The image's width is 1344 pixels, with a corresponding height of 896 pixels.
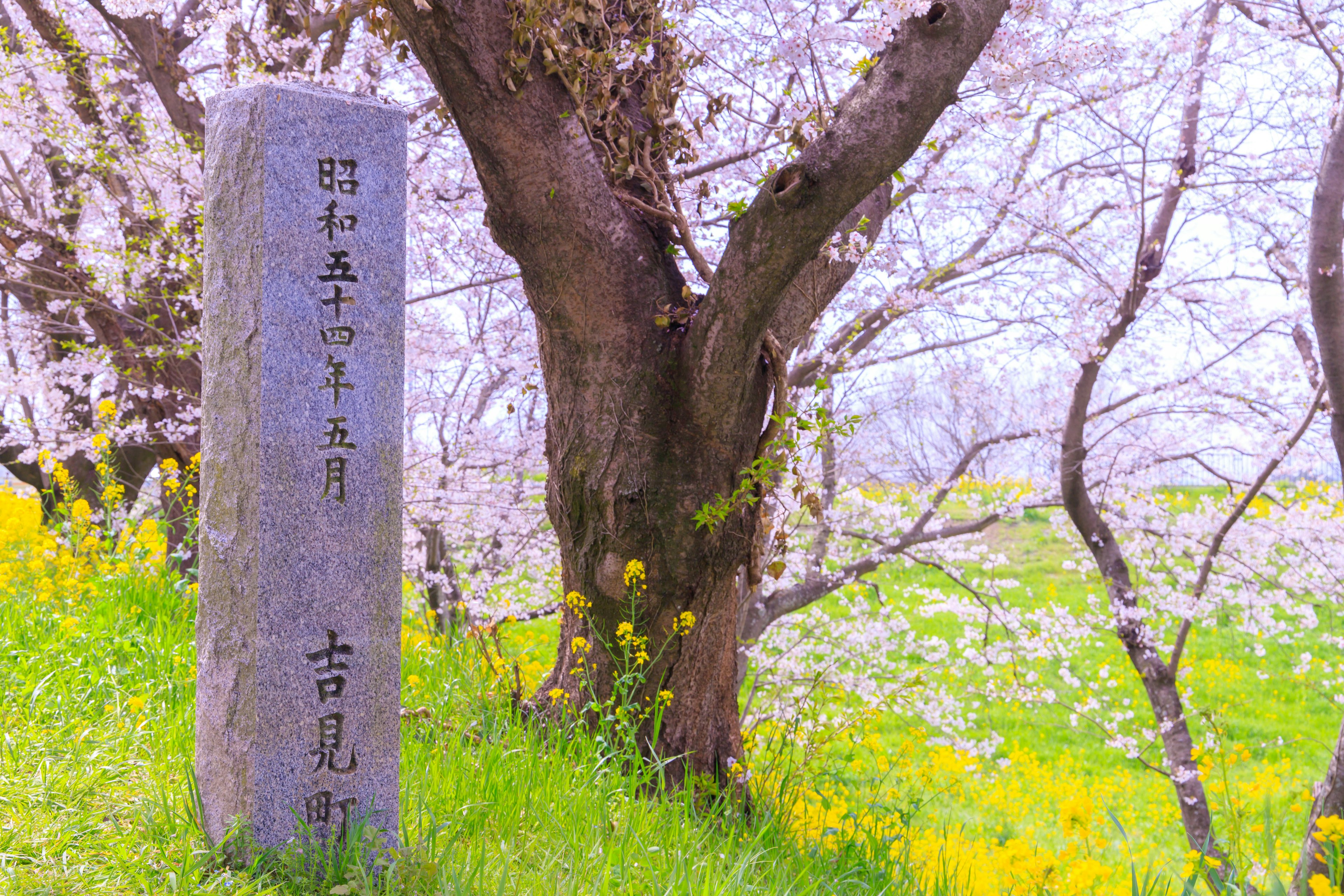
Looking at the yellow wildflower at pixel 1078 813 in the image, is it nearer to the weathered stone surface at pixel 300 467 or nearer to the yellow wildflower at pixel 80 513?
the weathered stone surface at pixel 300 467

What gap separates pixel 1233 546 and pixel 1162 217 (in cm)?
375

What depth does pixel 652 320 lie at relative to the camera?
340cm

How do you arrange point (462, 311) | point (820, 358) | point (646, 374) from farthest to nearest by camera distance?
point (462, 311) → point (820, 358) → point (646, 374)

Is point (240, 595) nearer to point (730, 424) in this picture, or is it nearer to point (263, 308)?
point (263, 308)

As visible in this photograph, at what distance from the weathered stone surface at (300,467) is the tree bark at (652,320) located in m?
0.72

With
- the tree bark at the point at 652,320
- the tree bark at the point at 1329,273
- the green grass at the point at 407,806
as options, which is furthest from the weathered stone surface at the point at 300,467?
the tree bark at the point at 1329,273

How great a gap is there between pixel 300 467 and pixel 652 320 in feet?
4.90

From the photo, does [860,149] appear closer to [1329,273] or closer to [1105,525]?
[1329,273]

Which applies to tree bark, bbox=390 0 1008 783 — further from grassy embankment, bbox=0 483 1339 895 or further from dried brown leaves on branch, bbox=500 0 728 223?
grassy embankment, bbox=0 483 1339 895

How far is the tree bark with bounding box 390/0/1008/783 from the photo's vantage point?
283 centimetres

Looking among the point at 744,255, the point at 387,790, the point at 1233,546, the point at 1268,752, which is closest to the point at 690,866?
the point at 387,790

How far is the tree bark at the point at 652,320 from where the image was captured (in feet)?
9.29

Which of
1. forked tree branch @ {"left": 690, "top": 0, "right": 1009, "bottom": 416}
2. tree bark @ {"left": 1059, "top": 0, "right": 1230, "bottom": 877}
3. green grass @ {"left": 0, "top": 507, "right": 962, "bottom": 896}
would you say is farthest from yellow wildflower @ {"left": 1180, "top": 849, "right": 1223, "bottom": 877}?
tree bark @ {"left": 1059, "top": 0, "right": 1230, "bottom": 877}

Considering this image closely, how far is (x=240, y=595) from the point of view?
237 cm
